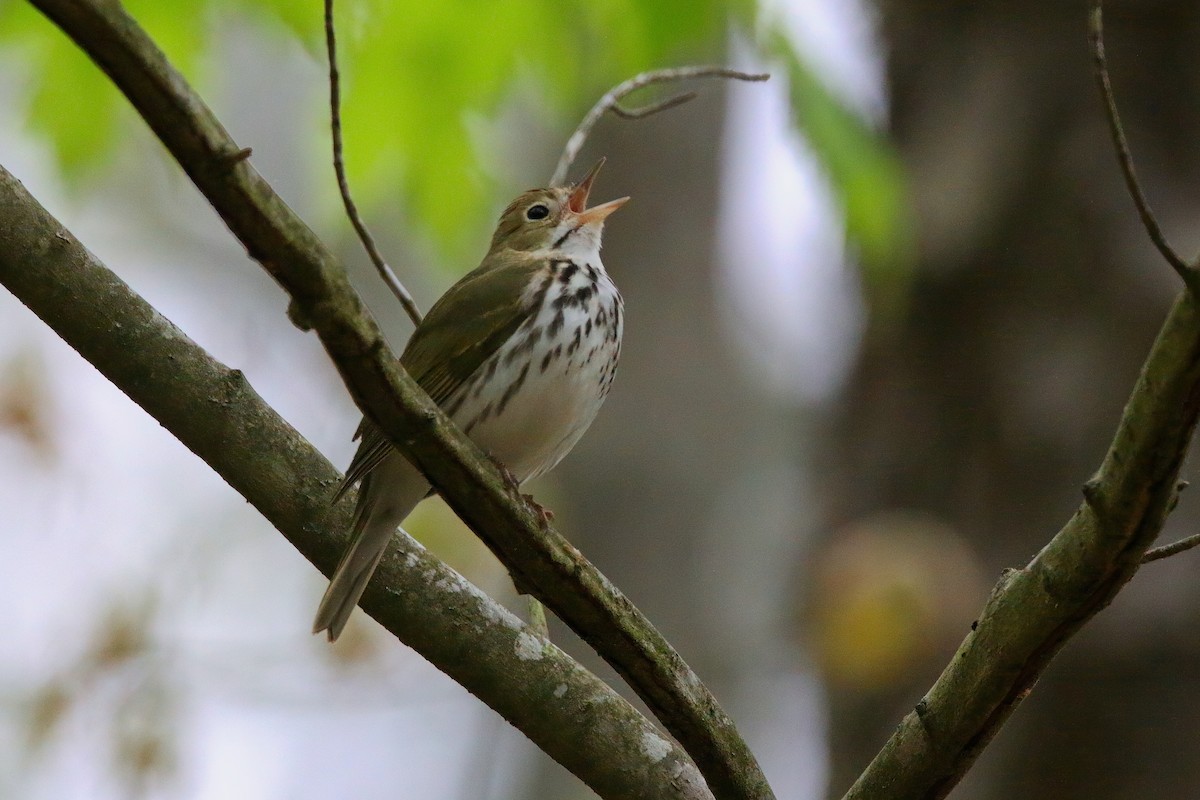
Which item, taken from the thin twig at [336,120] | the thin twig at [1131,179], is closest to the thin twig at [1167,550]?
the thin twig at [1131,179]

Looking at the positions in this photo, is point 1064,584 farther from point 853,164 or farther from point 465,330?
point 465,330

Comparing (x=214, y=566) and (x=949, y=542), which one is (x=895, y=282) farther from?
(x=214, y=566)

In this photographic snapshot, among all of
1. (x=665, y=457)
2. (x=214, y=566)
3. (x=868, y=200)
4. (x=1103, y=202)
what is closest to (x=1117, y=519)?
(x=868, y=200)

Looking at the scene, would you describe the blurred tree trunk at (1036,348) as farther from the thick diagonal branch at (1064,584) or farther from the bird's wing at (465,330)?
the thick diagonal branch at (1064,584)

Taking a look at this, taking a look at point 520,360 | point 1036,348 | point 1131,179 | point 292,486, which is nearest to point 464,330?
point 520,360

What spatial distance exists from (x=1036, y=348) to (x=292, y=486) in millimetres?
2737

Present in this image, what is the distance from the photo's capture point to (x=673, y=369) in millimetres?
7094

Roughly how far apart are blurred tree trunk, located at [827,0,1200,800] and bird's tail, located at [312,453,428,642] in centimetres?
195

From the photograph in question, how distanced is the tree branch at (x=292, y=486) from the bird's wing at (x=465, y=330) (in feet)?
2.68

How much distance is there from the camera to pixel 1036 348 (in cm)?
461

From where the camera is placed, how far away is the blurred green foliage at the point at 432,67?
3.19 m

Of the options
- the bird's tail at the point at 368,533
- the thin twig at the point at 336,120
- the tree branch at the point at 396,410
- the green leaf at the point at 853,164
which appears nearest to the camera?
the tree branch at the point at 396,410

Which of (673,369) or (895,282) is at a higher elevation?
(673,369)

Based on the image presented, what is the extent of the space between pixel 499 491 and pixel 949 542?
2594 millimetres
